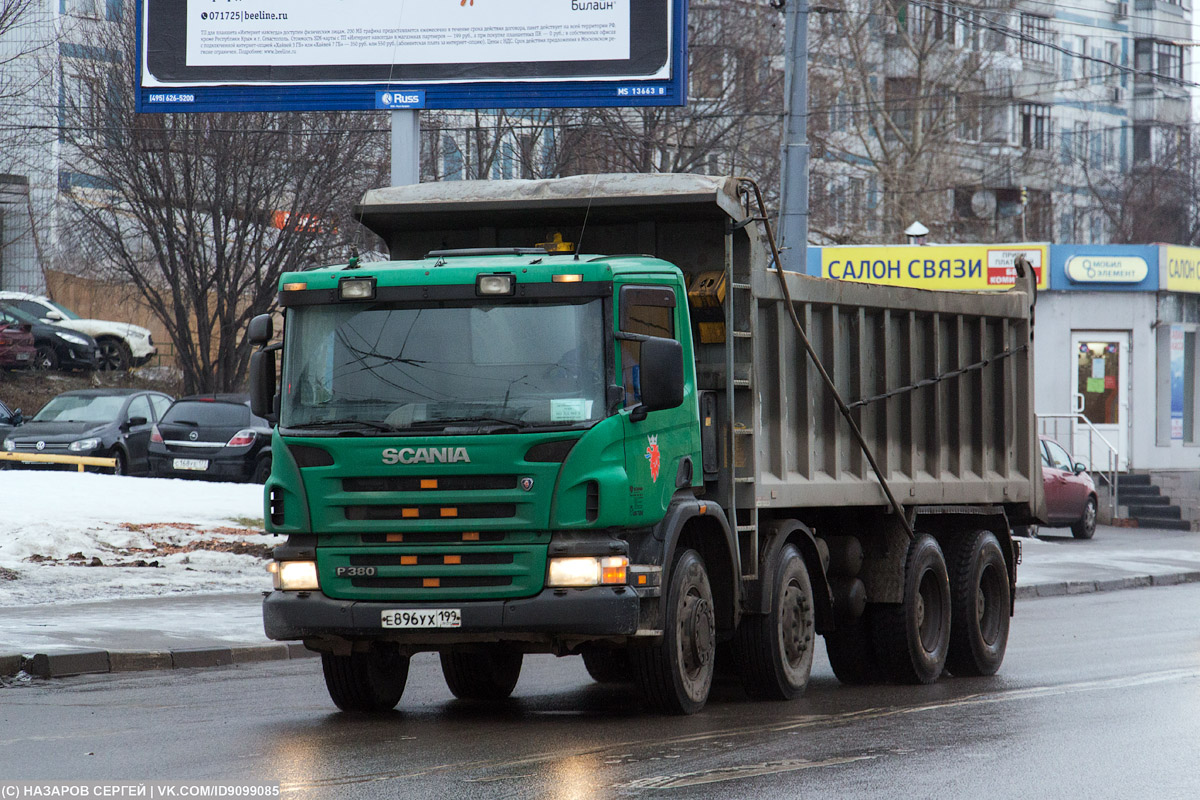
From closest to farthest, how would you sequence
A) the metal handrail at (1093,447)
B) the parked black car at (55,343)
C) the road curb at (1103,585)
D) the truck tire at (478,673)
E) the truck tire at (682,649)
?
the truck tire at (682,649) → the truck tire at (478,673) → the road curb at (1103,585) → the metal handrail at (1093,447) → the parked black car at (55,343)

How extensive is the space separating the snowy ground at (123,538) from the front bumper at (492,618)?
23.2ft

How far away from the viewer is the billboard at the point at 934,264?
34.5m

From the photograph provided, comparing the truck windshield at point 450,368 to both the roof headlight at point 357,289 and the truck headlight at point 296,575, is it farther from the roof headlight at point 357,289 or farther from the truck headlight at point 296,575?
the truck headlight at point 296,575

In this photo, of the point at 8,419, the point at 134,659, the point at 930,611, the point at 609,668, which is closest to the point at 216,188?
the point at 8,419

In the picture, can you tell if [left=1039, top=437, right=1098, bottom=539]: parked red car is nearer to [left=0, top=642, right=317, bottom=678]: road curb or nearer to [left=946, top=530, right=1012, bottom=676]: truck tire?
[left=946, top=530, right=1012, bottom=676]: truck tire

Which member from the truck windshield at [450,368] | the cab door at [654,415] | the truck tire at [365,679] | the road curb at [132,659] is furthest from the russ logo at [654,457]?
the road curb at [132,659]

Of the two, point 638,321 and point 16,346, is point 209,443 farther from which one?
point 638,321

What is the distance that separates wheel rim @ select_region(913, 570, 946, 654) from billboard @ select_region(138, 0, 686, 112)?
7.69 meters

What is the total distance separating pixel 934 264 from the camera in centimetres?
3494

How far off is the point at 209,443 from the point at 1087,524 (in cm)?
1470

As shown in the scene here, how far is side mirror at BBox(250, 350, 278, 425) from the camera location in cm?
939

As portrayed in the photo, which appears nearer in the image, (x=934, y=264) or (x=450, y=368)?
(x=450, y=368)

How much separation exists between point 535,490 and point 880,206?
44.0m

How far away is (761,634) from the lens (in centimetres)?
1016
